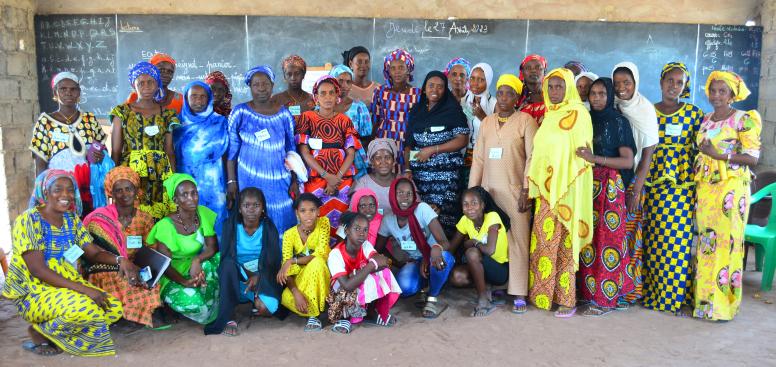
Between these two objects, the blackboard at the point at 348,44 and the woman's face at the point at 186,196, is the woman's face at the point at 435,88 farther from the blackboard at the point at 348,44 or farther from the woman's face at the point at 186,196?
the blackboard at the point at 348,44

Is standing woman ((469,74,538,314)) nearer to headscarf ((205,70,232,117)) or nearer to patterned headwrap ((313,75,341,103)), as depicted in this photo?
patterned headwrap ((313,75,341,103))

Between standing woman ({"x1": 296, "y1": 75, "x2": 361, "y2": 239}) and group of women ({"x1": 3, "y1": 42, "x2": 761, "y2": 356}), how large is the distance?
1 centimetres

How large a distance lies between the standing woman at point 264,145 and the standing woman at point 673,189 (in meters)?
2.53

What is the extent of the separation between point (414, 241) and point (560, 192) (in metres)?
1.04

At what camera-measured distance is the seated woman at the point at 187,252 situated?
3611mm

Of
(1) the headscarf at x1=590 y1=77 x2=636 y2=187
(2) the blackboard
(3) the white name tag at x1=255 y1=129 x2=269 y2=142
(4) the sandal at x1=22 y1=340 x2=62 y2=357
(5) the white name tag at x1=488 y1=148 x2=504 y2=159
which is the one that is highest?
(2) the blackboard

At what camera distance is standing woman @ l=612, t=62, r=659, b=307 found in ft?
12.4

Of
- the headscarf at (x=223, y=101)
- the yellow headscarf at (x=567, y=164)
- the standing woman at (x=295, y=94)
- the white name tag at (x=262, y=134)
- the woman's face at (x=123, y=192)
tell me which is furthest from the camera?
the headscarf at (x=223, y=101)

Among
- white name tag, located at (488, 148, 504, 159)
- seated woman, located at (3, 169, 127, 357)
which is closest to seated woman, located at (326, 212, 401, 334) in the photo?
white name tag, located at (488, 148, 504, 159)

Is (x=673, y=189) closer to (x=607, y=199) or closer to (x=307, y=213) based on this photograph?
(x=607, y=199)

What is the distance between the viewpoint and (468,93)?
193 inches

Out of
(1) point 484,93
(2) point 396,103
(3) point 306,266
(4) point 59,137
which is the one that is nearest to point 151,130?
(4) point 59,137

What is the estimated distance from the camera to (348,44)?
6375 mm

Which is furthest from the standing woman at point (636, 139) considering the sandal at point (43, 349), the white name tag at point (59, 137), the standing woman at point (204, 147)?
the white name tag at point (59, 137)
